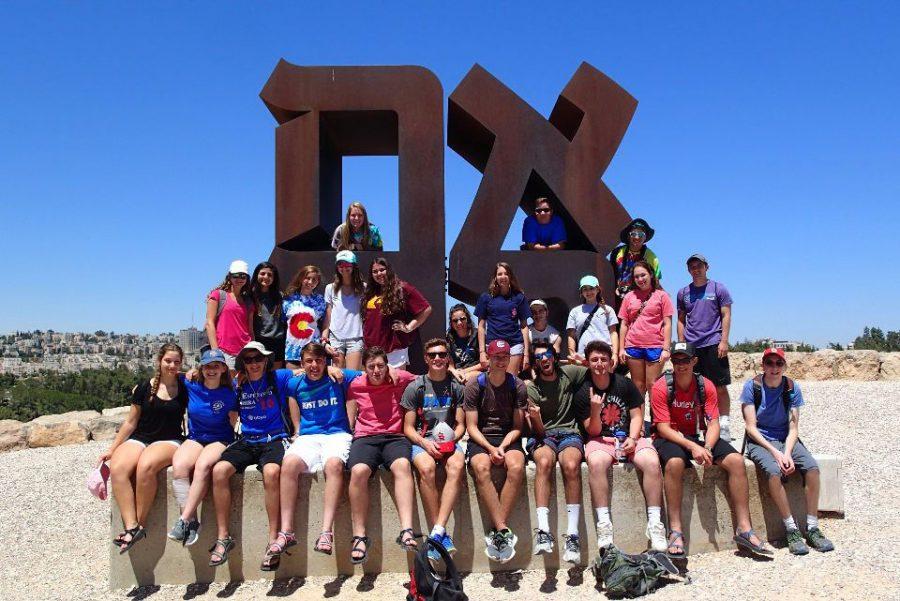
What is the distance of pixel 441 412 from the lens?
16.2ft

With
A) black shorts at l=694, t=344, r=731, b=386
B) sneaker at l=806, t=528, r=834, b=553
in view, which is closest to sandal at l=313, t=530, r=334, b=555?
sneaker at l=806, t=528, r=834, b=553

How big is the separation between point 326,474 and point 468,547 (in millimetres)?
1186

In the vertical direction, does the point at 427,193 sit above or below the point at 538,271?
above

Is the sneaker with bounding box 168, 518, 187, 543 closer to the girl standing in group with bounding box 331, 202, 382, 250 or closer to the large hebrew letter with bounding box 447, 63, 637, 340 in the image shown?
the girl standing in group with bounding box 331, 202, 382, 250

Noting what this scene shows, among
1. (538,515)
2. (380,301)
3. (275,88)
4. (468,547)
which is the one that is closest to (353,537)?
(468,547)

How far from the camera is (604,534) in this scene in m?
4.61

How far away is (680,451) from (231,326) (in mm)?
3859

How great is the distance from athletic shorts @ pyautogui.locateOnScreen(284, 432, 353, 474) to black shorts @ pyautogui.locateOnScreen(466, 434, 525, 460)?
0.90 m

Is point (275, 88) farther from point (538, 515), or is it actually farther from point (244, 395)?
point (538, 515)

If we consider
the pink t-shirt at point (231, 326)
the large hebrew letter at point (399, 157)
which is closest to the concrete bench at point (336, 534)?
the pink t-shirt at point (231, 326)

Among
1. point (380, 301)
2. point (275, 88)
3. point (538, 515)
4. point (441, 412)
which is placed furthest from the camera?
point (275, 88)

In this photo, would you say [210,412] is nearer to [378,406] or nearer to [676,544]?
[378,406]

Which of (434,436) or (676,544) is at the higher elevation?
(434,436)

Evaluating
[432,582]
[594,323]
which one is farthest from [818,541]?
[432,582]
